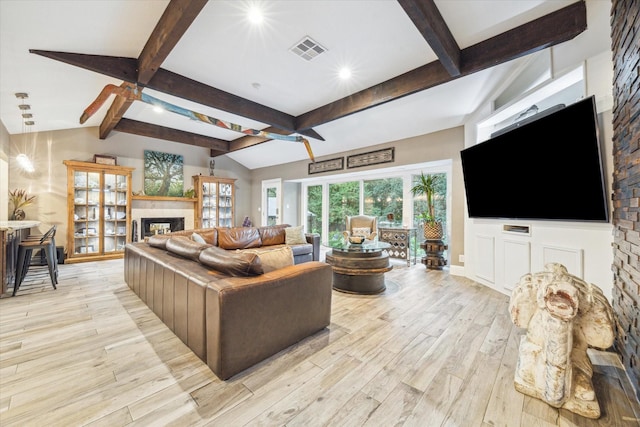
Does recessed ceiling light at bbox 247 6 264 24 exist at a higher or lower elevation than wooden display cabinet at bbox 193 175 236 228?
higher

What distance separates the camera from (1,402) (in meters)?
1.49

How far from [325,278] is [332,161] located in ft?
14.6

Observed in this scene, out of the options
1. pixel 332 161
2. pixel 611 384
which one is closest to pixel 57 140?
pixel 332 161

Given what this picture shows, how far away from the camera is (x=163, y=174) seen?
266 inches

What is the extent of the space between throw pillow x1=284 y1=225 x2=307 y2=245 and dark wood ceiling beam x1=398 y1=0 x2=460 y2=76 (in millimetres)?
3638

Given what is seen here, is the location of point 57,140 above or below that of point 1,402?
above

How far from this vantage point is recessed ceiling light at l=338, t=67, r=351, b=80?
3.24 meters

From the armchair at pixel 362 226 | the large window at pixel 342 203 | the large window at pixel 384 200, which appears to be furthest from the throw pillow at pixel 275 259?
the large window at pixel 342 203

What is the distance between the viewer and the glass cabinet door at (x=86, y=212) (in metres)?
5.42

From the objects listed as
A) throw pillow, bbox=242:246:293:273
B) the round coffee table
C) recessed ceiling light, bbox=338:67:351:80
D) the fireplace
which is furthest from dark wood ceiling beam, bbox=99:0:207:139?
the fireplace

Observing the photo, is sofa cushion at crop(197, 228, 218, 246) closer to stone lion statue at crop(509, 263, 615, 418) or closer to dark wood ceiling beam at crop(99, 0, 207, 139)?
dark wood ceiling beam at crop(99, 0, 207, 139)

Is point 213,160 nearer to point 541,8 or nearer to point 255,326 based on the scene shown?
point 255,326

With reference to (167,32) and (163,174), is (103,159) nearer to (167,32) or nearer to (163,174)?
(163,174)

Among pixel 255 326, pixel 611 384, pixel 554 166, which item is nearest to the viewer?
pixel 611 384
